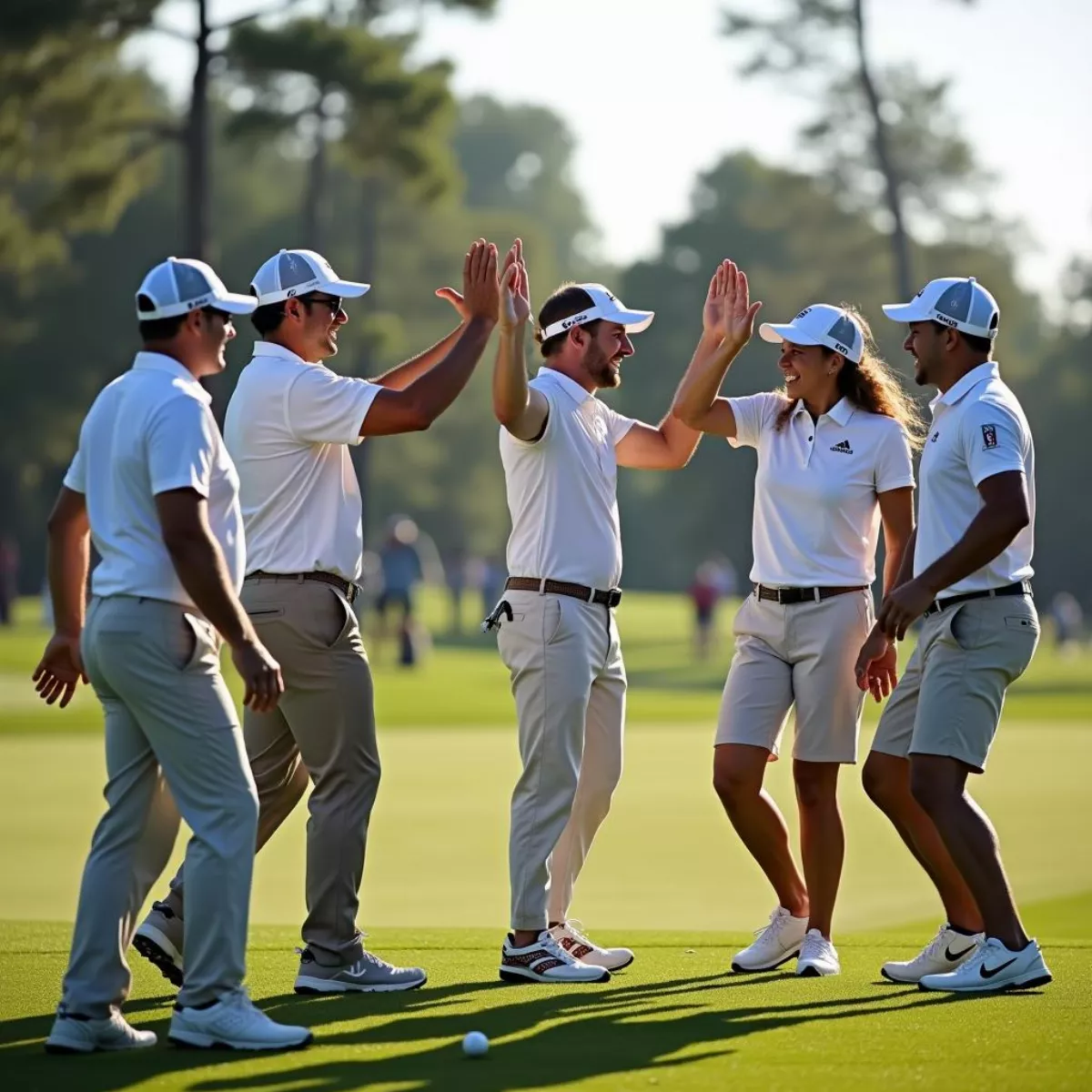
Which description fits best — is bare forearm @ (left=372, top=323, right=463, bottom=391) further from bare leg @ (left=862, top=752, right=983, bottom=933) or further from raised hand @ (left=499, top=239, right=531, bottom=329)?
bare leg @ (left=862, top=752, right=983, bottom=933)

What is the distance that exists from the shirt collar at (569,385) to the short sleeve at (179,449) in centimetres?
198

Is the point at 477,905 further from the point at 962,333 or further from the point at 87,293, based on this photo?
the point at 87,293

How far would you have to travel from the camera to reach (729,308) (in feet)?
25.2

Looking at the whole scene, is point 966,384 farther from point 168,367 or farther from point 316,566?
point 168,367

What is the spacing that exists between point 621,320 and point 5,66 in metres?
23.6

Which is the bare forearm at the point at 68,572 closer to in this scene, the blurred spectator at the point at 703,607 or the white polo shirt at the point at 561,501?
the white polo shirt at the point at 561,501

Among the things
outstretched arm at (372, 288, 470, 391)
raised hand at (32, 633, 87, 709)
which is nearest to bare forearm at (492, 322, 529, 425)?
outstretched arm at (372, 288, 470, 391)

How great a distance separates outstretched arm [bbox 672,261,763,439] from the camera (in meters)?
7.64

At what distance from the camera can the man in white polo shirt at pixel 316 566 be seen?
22.6 ft

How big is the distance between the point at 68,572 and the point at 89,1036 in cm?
140

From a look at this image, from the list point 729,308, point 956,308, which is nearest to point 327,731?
point 729,308

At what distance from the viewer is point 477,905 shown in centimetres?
1025

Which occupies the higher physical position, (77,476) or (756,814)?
(77,476)

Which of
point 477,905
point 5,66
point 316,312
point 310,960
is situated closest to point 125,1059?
point 310,960
